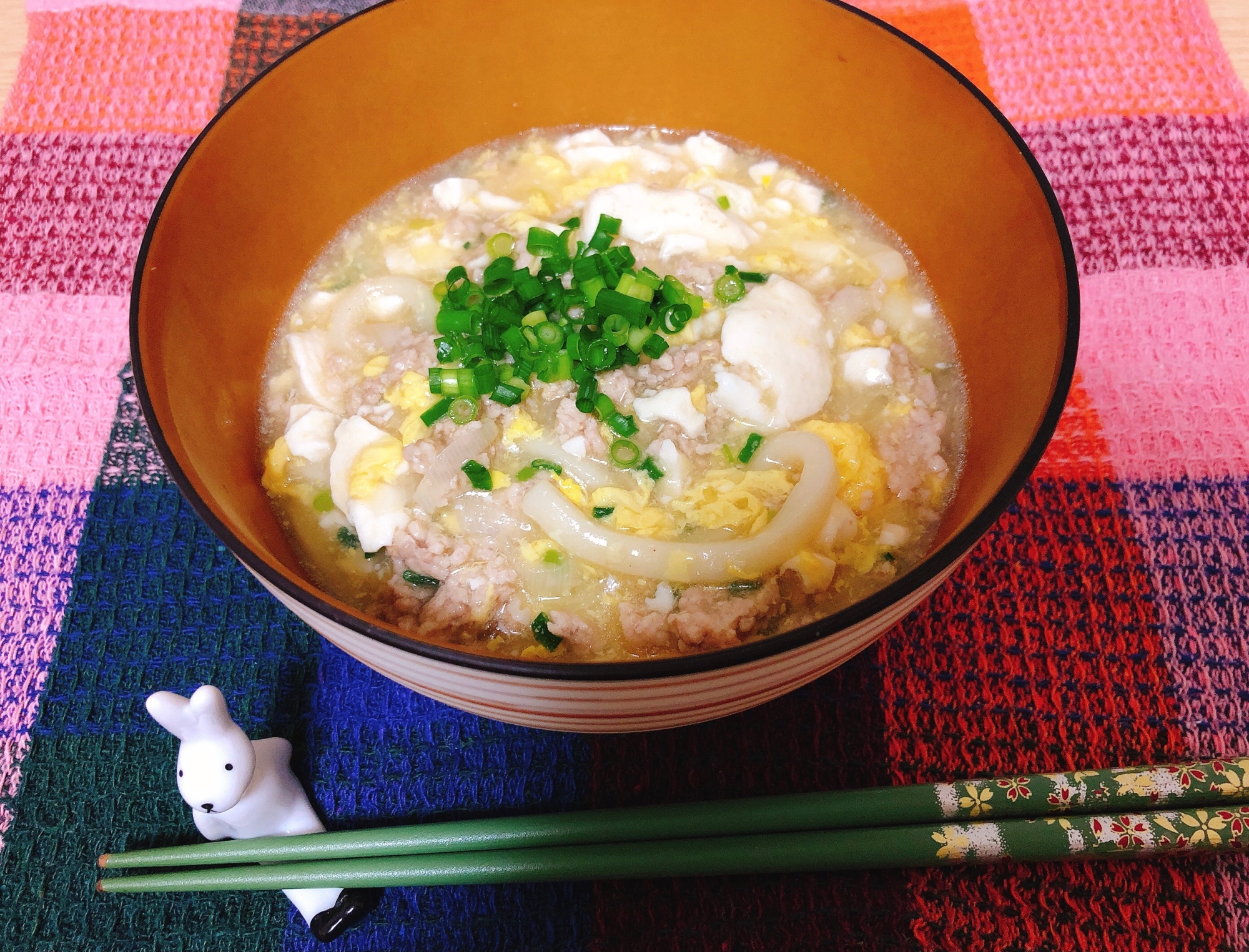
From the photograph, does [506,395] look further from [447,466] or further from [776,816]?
[776,816]

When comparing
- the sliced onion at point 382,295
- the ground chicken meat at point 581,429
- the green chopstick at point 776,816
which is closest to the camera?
the green chopstick at point 776,816

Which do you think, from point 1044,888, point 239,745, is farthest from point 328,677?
point 1044,888

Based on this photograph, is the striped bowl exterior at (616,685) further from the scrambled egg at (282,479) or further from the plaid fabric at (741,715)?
the scrambled egg at (282,479)

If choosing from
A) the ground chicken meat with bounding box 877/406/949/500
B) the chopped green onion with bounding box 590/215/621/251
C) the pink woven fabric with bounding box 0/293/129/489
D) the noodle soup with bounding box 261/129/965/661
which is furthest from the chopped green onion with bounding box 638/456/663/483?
the pink woven fabric with bounding box 0/293/129/489

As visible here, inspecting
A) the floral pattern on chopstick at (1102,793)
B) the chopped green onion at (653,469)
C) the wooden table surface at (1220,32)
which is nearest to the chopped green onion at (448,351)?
the chopped green onion at (653,469)

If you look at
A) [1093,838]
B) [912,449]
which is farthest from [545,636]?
[1093,838]

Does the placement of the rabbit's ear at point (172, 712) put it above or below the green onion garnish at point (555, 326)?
below
